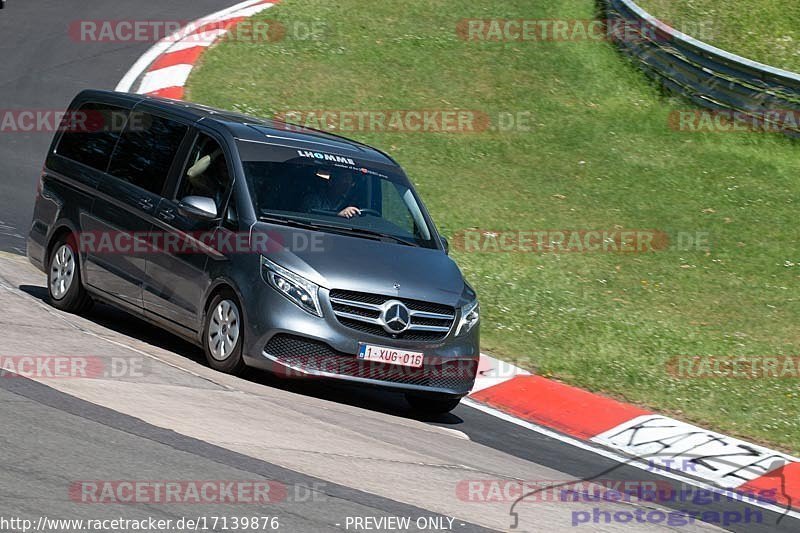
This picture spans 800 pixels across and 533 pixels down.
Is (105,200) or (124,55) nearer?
(105,200)

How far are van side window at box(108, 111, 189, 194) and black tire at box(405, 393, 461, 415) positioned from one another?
2677 mm

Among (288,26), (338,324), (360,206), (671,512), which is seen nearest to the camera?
(671,512)

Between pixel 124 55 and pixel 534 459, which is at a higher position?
pixel 124 55

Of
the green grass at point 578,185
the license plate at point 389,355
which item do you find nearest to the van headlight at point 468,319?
the license plate at point 389,355

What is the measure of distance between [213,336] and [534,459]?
2.54 metres

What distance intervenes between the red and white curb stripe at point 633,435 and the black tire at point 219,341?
242 centimetres

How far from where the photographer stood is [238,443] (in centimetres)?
679

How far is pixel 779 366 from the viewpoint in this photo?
37.6 ft

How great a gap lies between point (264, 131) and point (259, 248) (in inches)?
58.4

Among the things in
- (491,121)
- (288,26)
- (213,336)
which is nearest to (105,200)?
(213,336)

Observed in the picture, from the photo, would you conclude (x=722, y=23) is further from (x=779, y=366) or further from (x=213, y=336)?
(x=213, y=336)
